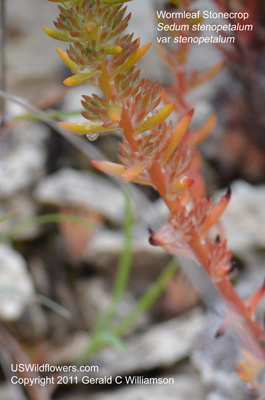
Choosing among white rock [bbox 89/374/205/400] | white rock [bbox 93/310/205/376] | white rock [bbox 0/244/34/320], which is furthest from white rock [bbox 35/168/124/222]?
white rock [bbox 89/374/205/400]

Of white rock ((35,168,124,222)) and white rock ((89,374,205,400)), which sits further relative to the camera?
white rock ((35,168,124,222))

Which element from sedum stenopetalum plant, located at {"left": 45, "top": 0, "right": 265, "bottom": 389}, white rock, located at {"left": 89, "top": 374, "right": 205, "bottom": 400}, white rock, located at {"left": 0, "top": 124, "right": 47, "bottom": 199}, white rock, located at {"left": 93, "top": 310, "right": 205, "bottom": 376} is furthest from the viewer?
white rock, located at {"left": 0, "top": 124, "right": 47, "bottom": 199}

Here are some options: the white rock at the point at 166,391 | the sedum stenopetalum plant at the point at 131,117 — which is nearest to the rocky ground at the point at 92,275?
the white rock at the point at 166,391

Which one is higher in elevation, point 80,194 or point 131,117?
point 131,117

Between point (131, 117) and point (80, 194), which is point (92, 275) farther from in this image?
point (131, 117)

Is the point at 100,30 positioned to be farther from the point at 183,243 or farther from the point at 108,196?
the point at 108,196

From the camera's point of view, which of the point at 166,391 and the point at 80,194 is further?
the point at 80,194

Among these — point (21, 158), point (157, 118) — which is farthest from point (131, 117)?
point (21, 158)

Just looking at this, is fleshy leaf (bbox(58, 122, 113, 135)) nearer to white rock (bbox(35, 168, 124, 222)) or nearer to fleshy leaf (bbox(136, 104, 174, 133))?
fleshy leaf (bbox(136, 104, 174, 133))

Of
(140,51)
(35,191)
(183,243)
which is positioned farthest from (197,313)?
(140,51)
